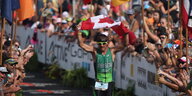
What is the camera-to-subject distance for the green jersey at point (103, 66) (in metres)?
14.9

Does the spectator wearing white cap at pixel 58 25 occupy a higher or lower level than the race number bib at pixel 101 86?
higher

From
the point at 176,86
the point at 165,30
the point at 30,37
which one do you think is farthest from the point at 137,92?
the point at 30,37

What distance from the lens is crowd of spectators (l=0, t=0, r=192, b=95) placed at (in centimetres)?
1288

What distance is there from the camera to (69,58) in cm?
2339

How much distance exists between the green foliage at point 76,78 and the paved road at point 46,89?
300mm

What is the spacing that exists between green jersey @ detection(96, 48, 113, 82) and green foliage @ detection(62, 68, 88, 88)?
6.66 meters

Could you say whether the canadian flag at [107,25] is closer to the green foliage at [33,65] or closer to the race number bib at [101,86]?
the race number bib at [101,86]

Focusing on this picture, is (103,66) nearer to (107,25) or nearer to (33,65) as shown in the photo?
(107,25)

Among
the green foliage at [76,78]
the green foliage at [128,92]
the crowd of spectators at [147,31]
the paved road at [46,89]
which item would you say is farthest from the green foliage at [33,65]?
the green foliage at [128,92]

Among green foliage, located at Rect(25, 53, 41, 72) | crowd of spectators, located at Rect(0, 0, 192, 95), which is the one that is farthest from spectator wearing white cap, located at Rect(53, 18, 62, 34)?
green foliage, located at Rect(25, 53, 41, 72)

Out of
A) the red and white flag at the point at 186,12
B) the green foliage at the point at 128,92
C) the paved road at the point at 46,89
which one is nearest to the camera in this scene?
the red and white flag at the point at 186,12

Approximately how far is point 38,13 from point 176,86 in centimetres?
1784

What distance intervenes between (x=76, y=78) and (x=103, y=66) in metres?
7.08

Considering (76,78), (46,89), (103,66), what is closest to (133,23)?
(76,78)
